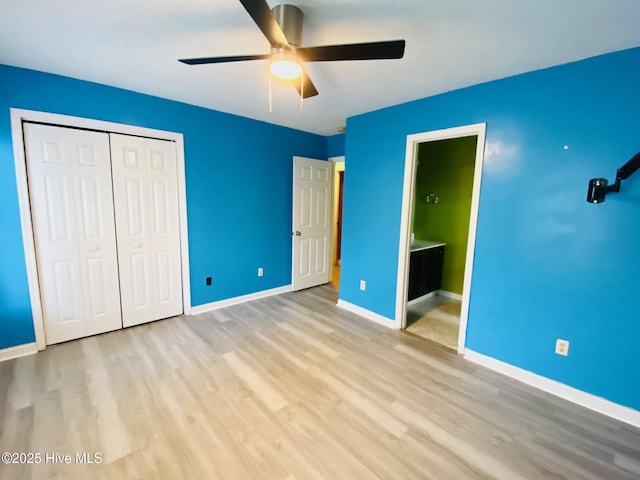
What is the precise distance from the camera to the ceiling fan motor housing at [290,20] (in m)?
1.47

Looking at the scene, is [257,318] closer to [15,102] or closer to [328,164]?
[328,164]

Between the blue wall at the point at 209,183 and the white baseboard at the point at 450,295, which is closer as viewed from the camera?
the blue wall at the point at 209,183

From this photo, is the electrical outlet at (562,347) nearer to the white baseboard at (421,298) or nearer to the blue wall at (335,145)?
the white baseboard at (421,298)

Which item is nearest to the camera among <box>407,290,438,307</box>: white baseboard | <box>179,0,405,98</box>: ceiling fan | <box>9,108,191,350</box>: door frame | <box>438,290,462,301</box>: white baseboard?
<box>179,0,405,98</box>: ceiling fan

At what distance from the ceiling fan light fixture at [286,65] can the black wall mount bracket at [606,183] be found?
6.86 ft

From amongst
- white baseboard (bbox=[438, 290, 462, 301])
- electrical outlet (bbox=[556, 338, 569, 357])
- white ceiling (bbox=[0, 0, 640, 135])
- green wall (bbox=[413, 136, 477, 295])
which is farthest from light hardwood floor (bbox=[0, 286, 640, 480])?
white ceiling (bbox=[0, 0, 640, 135])

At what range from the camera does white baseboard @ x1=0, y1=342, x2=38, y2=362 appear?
2.37 metres

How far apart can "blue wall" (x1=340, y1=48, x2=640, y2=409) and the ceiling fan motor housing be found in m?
1.71

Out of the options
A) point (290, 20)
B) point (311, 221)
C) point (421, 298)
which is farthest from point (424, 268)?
point (290, 20)

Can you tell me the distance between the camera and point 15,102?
227 cm

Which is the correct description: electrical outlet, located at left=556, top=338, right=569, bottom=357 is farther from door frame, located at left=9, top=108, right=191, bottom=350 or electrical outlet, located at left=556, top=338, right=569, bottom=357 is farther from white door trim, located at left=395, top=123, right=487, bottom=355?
door frame, located at left=9, top=108, right=191, bottom=350

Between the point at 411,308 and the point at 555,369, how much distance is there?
1.73 m

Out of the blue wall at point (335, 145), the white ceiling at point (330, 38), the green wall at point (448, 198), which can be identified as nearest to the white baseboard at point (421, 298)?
the green wall at point (448, 198)

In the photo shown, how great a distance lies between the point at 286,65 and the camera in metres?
1.58
